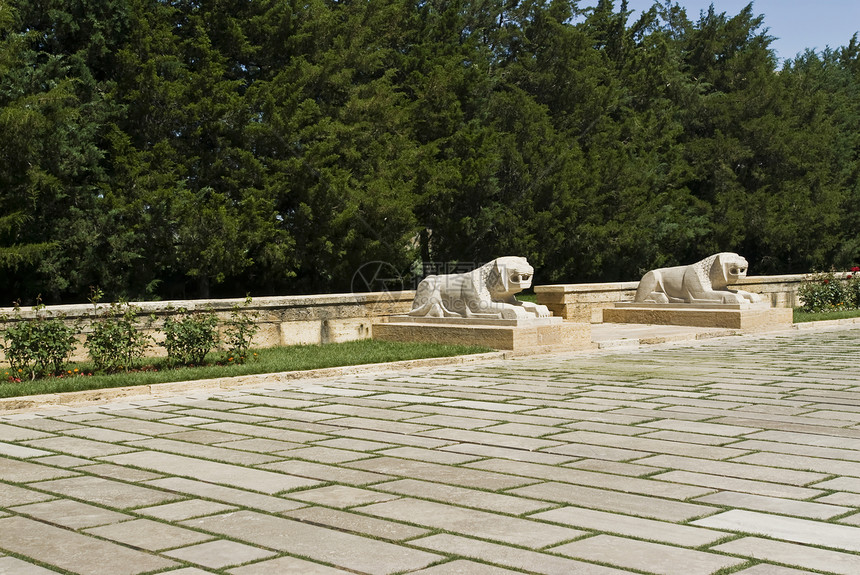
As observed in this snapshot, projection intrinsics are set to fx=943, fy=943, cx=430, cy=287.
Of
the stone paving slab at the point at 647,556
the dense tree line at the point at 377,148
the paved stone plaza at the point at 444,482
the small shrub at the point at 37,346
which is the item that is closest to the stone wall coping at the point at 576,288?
the dense tree line at the point at 377,148

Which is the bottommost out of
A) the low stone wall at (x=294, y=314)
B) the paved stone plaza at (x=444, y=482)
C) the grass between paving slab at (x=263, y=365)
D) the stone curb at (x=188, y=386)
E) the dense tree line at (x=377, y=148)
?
the paved stone plaza at (x=444, y=482)

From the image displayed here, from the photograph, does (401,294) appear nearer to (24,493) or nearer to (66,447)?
(66,447)

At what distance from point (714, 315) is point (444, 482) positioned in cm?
1294

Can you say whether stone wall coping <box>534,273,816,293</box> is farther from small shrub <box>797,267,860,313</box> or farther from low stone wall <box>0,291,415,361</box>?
low stone wall <box>0,291,415,361</box>

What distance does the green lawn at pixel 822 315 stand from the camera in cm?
1948

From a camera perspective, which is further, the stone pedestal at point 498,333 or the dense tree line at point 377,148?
the dense tree line at point 377,148

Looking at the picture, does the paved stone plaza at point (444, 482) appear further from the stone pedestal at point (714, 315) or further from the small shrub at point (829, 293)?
the small shrub at point (829, 293)

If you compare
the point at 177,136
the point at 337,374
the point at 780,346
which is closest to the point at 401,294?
the point at 337,374

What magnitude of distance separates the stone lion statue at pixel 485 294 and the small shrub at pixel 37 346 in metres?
6.10

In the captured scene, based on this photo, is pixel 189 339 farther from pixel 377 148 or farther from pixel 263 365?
pixel 377 148

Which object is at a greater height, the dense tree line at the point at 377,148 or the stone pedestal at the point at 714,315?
the dense tree line at the point at 377,148

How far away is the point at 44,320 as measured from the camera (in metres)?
→ 11.0

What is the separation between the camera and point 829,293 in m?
21.6

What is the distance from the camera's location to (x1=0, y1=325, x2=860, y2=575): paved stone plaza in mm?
4246
